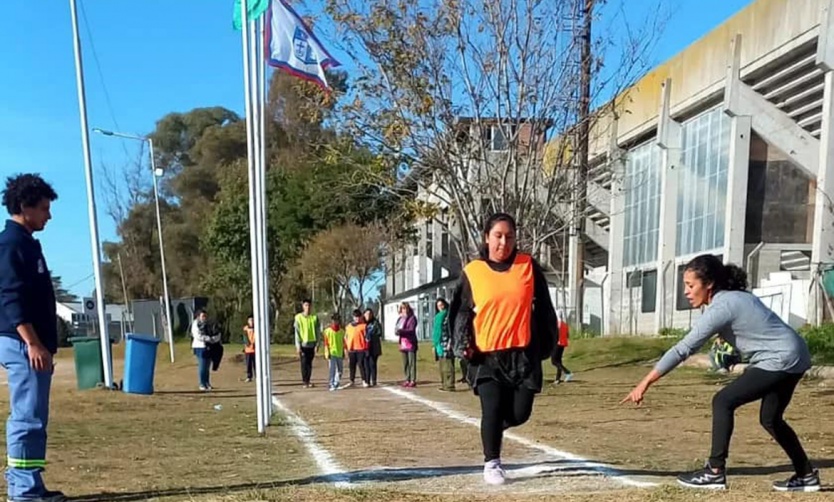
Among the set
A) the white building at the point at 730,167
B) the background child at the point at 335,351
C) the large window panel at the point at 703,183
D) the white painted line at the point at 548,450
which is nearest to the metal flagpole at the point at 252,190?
the white painted line at the point at 548,450

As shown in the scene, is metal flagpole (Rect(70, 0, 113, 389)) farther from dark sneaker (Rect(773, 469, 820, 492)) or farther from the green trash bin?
dark sneaker (Rect(773, 469, 820, 492))

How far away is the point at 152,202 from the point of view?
66.8 m

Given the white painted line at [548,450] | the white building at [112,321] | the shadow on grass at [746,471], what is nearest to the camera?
the white painted line at [548,450]

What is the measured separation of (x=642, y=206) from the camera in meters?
37.0

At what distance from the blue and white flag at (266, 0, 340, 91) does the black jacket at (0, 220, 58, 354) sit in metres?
6.31

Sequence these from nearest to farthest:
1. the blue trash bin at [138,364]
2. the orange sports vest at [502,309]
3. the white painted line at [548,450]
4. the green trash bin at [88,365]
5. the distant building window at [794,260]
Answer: the orange sports vest at [502,309], the white painted line at [548,450], the blue trash bin at [138,364], the green trash bin at [88,365], the distant building window at [794,260]

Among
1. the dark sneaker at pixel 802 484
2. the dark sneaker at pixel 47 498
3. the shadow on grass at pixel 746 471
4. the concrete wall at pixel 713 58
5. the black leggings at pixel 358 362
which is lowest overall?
the black leggings at pixel 358 362

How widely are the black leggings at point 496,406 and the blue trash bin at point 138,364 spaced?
41.8 ft

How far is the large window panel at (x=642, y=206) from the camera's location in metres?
35.6

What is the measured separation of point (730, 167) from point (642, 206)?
8348 mm

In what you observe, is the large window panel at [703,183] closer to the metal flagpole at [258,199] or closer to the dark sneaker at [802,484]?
the metal flagpole at [258,199]

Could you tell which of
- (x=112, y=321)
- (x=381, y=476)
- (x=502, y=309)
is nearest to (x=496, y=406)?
(x=502, y=309)

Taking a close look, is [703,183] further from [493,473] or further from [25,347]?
[25,347]

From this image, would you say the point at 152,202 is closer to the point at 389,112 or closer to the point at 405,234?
the point at 405,234
